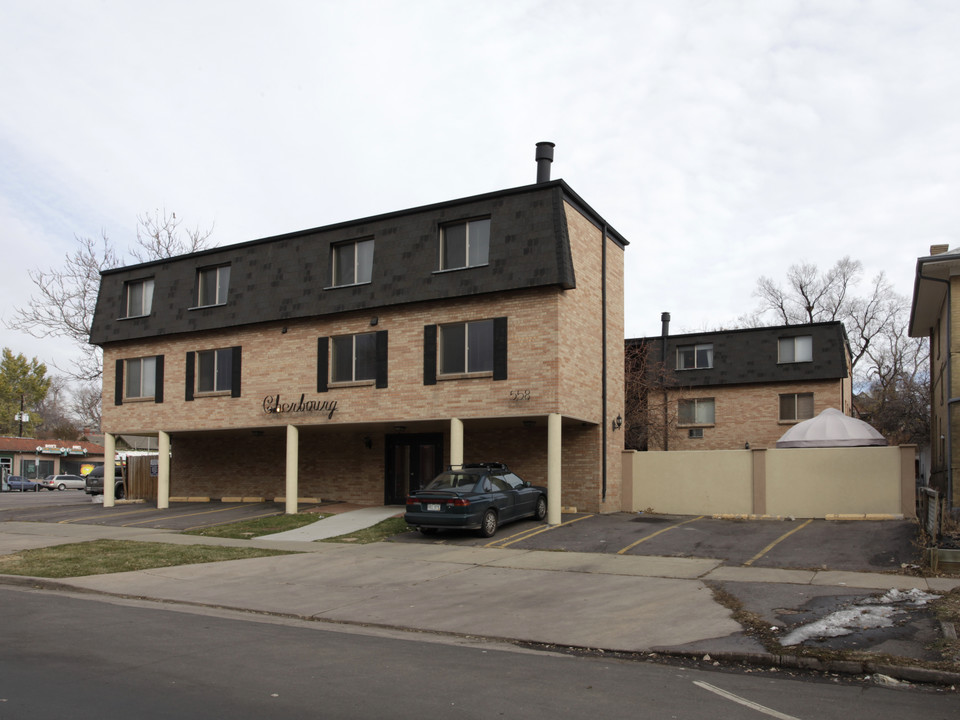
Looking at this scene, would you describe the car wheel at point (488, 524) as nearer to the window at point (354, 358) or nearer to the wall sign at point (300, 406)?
the window at point (354, 358)

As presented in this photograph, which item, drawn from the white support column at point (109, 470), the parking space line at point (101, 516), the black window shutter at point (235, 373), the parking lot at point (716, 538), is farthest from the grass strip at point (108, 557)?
the white support column at point (109, 470)

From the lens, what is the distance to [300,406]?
933 inches

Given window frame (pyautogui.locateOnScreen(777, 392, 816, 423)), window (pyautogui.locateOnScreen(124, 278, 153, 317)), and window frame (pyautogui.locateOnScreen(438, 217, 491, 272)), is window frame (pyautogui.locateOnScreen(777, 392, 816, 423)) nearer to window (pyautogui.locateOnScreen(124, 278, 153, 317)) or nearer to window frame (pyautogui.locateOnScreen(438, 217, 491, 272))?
window frame (pyautogui.locateOnScreen(438, 217, 491, 272))

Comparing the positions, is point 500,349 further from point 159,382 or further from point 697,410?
point 697,410

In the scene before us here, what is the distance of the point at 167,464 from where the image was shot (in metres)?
→ 26.5

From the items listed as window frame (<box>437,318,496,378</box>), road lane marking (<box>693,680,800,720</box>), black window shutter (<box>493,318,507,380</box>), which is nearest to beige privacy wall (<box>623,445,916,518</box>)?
black window shutter (<box>493,318,507,380</box>)

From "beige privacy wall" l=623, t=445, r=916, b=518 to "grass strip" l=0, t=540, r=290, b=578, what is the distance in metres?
10.7

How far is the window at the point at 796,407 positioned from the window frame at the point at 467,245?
60.7 feet

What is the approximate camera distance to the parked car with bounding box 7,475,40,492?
60.5m

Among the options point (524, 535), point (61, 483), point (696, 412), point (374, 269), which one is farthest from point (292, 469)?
point (61, 483)

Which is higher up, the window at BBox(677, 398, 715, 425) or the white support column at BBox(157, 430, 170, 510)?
the window at BBox(677, 398, 715, 425)

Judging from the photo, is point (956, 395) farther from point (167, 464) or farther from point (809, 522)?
Answer: point (167, 464)

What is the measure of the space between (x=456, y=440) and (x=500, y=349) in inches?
102

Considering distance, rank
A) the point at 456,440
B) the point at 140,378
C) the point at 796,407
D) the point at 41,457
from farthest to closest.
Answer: the point at 41,457
the point at 796,407
the point at 140,378
the point at 456,440
